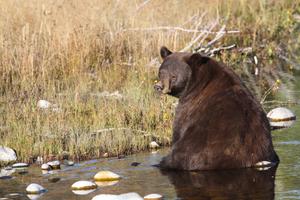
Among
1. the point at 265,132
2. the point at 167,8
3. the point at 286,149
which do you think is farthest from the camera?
the point at 167,8

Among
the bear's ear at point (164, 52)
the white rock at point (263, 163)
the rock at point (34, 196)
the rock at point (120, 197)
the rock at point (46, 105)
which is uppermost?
the bear's ear at point (164, 52)

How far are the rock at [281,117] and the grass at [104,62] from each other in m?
1.35

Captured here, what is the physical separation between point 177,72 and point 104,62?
5668 millimetres

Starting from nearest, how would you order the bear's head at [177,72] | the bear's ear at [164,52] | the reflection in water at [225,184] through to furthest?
1. the reflection in water at [225,184]
2. the bear's head at [177,72]
3. the bear's ear at [164,52]

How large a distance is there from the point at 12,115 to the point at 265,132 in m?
3.97

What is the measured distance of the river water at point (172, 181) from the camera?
7.20 meters

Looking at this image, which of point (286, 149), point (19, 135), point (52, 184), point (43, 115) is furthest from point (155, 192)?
point (43, 115)

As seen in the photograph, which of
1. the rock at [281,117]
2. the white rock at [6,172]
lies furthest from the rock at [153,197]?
the rock at [281,117]

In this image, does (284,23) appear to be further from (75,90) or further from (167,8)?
(75,90)

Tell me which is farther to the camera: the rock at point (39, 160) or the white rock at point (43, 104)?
the white rock at point (43, 104)

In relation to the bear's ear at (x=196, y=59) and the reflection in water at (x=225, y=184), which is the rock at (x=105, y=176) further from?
the bear's ear at (x=196, y=59)

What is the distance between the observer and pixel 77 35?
14.4m

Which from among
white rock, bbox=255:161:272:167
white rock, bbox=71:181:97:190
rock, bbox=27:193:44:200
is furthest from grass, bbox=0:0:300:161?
white rock, bbox=255:161:272:167

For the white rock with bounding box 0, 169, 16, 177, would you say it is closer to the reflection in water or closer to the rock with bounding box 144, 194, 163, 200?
the reflection in water
